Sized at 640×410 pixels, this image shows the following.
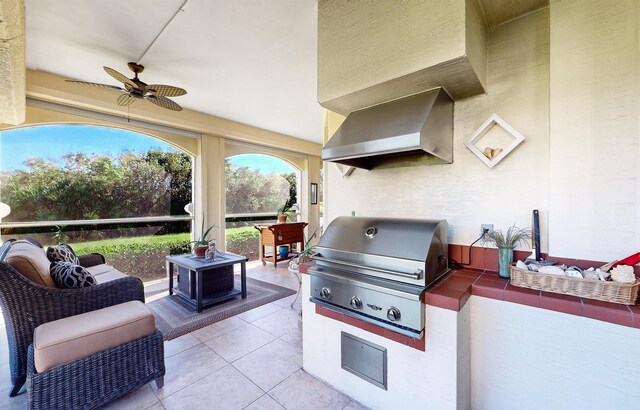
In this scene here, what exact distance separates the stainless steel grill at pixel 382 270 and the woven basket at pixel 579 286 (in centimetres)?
40

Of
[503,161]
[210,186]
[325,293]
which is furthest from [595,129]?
[210,186]

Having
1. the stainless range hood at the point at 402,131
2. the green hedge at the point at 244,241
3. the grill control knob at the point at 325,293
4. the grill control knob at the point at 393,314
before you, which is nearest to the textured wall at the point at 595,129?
the stainless range hood at the point at 402,131

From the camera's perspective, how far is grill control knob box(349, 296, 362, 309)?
1443mm

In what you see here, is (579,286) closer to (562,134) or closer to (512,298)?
(512,298)

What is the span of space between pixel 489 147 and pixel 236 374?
8.03ft

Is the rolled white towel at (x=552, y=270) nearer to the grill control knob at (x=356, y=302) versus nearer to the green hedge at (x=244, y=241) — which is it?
the grill control knob at (x=356, y=302)

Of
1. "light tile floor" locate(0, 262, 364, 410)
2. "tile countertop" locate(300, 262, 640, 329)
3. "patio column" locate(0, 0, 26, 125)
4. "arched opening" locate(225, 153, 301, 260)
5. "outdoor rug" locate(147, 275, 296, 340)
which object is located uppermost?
"patio column" locate(0, 0, 26, 125)

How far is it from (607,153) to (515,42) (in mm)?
870

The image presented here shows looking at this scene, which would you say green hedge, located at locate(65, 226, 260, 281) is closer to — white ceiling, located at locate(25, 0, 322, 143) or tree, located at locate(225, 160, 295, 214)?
tree, located at locate(225, 160, 295, 214)

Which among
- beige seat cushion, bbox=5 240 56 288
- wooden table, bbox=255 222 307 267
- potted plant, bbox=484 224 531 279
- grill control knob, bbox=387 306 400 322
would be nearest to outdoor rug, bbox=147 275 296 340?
beige seat cushion, bbox=5 240 56 288

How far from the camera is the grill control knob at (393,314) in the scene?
1320 mm

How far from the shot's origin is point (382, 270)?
1444 mm

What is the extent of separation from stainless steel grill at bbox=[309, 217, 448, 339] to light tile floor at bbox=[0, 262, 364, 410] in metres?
0.69

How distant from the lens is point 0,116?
2818 mm
